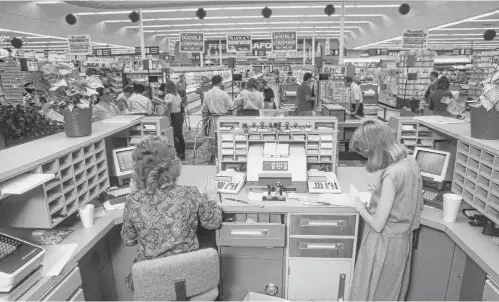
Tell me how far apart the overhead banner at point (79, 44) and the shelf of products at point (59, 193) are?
32.2ft

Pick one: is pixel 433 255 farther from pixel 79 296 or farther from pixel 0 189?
pixel 0 189

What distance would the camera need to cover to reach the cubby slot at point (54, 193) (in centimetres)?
215

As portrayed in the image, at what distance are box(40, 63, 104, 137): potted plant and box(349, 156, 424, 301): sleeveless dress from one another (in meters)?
2.14

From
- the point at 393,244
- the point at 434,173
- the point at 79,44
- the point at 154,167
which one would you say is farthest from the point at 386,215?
the point at 79,44

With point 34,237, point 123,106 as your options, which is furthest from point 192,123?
point 34,237

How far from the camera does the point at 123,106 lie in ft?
22.6

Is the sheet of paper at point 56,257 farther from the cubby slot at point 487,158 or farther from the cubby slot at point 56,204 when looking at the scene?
the cubby slot at point 487,158

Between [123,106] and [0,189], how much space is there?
17.6ft

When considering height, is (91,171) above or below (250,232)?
above

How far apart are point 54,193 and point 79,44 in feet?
34.4

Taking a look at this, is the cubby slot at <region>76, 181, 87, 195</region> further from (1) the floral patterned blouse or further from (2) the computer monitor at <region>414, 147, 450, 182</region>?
(2) the computer monitor at <region>414, 147, 450, 182</region>

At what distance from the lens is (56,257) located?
2.01 meters

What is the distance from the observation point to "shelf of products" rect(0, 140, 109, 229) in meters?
2.12

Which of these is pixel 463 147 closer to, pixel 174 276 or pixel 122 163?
pixel 174 276
